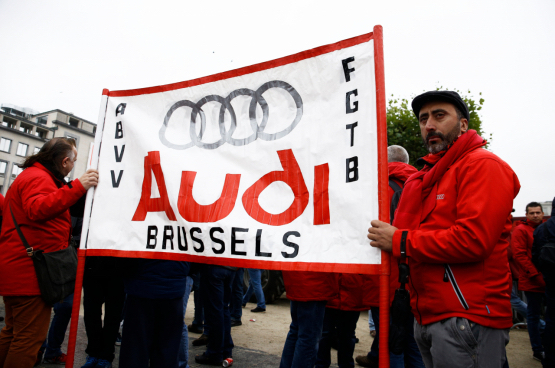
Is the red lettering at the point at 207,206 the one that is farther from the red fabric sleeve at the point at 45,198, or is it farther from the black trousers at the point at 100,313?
the black trousers at the point at 100,313

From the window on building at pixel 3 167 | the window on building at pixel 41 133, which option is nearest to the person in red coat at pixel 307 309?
the window on building at pixel 3 167

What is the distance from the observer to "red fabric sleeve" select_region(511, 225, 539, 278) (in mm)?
4711

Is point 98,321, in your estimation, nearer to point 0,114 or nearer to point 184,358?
point 184,358

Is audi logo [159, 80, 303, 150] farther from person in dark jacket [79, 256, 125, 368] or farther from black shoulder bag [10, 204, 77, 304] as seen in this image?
person in dark jacket [79, 256, 125, 368]

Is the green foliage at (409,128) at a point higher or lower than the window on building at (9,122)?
lower

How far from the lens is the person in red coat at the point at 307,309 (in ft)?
9.04

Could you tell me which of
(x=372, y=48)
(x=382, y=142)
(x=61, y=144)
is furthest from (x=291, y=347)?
(x=61, y=144)

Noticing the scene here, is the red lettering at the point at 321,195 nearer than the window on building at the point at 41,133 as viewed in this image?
Yes

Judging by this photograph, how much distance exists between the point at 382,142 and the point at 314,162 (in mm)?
417

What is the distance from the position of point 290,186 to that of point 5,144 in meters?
62.7

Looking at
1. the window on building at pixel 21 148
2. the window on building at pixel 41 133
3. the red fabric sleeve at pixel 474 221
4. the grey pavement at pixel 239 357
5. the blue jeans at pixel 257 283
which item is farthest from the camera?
the window on building at pixel 41 133

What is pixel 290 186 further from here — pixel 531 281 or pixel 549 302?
pixel 531 281

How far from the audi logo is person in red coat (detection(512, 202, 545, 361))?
4.25m

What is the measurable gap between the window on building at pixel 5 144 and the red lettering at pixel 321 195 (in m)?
62.2
